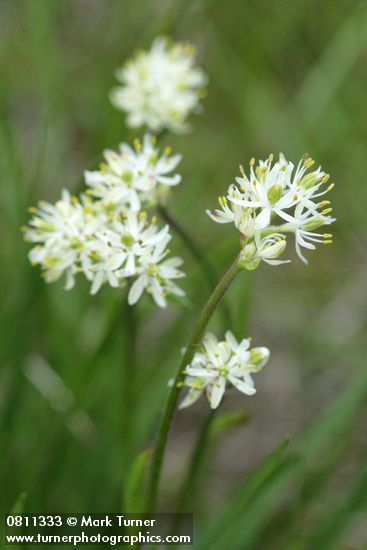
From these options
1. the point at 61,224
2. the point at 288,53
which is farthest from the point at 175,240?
the point at 288,53

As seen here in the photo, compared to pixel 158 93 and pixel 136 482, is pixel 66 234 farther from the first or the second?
pixel 158 93

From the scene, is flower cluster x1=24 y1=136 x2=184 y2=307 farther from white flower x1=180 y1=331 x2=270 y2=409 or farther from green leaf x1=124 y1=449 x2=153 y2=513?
green leaf x1=124 y1=449 x2=153 y2=513

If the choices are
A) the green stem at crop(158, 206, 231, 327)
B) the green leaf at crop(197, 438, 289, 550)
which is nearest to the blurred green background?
the green leaf at crop(197, 438, 289, 550)

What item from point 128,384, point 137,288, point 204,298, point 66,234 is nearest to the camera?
point 137,288

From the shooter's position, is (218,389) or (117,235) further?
(117,235)

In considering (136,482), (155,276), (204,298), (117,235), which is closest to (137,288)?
(155,276)

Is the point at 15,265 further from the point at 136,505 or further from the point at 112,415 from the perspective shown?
the point at 136,505
